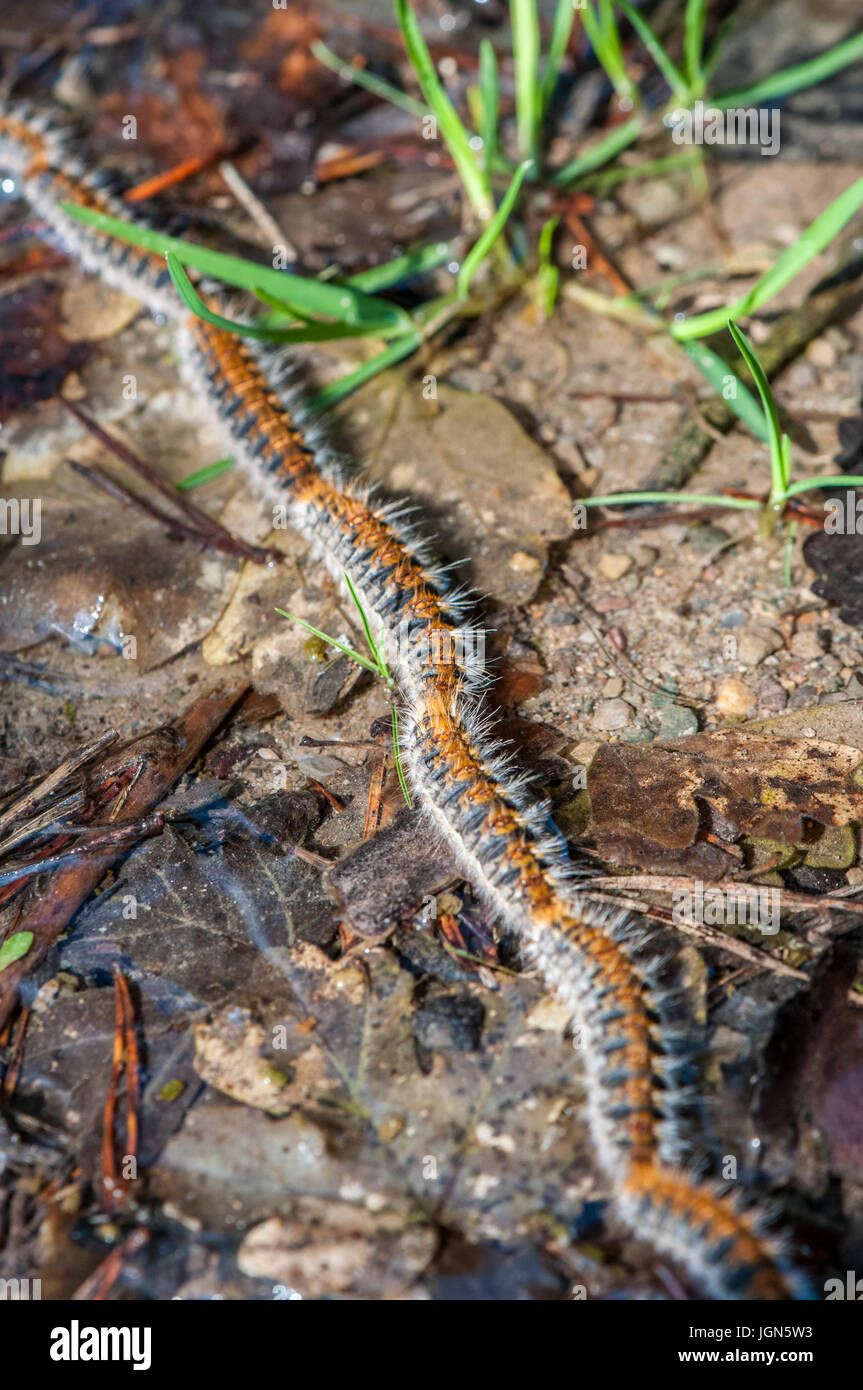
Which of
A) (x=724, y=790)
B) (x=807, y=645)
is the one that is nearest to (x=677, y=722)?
(x=724, y=790)

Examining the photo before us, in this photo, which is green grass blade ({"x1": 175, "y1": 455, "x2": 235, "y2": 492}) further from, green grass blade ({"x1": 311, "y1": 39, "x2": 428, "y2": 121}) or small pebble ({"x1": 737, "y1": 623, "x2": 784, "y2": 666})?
green grass blade ({"x1": 311, "y1": 39, "x2": 428, "y2": 121})

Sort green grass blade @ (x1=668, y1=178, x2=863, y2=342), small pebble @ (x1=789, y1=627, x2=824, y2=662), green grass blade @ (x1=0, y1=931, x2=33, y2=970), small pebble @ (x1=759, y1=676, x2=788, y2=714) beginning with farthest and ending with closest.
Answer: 1. green grass blade @ (x1=668, y1=178, x2=863, y2=342)
2. small pebble @ (x1=789, y1=627, x2=824, y2=662)
3. small pebble @ (x1=759, y1=676, x2=788, y2=714)
4. green grass blade @ (x1=0, y1=931, x2=33, y2=970)

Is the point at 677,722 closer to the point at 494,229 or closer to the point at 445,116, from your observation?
the point at 494,229

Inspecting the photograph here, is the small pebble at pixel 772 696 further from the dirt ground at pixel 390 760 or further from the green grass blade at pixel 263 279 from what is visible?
the green grass blade at pixel 263 279

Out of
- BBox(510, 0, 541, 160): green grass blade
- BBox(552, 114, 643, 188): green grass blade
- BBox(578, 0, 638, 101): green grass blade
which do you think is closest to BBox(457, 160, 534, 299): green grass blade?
BBox(510, 0, 541, 160): green grass blade

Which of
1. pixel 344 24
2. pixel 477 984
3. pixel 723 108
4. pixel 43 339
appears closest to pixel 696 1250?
pixel 477 984

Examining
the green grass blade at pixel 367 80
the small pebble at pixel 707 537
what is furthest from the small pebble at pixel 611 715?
the green grass blade at pixel 367 80
